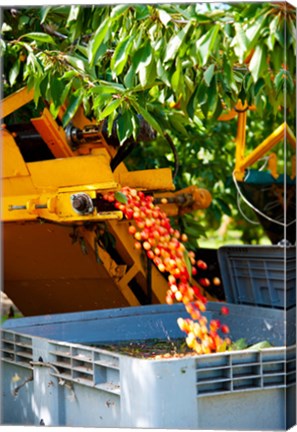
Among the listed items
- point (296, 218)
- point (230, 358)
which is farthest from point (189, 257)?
point (230, 358)

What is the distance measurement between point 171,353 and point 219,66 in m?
1.56

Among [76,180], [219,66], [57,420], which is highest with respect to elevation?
[219,66]

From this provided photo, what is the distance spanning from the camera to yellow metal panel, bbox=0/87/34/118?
554 cm

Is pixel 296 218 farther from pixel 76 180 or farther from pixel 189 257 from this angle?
pixel 76 180

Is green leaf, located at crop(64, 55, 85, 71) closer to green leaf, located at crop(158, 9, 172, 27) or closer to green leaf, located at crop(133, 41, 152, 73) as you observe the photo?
green leaf, located at crop(133, 41, 152, 73)

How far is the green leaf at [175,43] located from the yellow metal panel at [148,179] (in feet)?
4.61

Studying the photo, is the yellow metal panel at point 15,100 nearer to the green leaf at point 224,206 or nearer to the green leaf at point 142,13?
the green leaf at point 142,13

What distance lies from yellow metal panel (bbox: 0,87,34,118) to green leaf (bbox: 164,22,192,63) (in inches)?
60.7

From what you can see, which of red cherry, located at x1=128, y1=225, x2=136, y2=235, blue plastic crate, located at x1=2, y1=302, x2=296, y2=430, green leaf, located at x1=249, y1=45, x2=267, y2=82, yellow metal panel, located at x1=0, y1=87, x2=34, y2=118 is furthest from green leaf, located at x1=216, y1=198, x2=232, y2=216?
green leaf, located at x1=249, y1=45, x2=267, y2=82

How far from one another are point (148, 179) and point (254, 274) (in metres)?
0.82

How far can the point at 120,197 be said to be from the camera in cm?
525

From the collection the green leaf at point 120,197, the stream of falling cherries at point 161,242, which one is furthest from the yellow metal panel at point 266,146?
the green leaf at point 120,197

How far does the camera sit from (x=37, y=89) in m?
4.83

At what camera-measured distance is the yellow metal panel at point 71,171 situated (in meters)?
5.45
